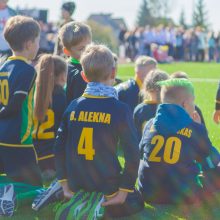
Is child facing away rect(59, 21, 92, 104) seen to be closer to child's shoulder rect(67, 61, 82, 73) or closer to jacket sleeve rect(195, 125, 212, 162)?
child's shoulder rect(67, 61, 82, 73)

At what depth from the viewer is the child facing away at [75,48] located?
574 centimetres

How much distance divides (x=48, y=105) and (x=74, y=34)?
794 millimetres

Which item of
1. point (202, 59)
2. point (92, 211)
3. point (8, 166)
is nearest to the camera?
point (92, 211)

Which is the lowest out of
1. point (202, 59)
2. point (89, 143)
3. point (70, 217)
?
point (202, 59)

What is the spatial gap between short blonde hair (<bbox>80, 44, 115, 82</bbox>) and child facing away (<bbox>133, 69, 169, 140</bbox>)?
1.49 metres

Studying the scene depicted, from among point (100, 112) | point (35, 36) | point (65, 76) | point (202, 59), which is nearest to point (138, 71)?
point (65, 76)

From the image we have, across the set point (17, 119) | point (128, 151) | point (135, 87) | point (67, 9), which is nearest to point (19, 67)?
point (17, 119)

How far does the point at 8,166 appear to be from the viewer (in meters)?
4.91

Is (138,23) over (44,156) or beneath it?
beneath

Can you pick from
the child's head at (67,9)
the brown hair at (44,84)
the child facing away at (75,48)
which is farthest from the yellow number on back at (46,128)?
the child's head at (67,9)

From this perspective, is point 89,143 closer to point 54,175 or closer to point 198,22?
point 54,175

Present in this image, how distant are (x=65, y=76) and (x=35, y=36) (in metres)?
0.81

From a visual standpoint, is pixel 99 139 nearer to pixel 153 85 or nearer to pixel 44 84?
pixel 44 84

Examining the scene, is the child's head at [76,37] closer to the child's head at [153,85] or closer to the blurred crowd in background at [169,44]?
the child's head at [153,85]
